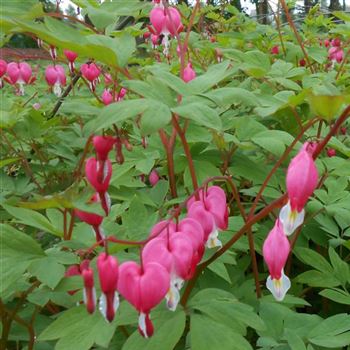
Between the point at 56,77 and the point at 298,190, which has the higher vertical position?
the point at 298,190

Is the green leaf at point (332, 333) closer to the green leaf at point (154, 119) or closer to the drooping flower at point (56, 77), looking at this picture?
the green leaf at point (154, 119)

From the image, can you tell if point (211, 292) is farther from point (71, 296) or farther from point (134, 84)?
point (134, 84)

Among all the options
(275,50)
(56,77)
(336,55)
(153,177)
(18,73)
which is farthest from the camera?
(275,50)

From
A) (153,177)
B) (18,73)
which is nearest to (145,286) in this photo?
(153,177)

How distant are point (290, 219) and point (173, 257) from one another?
22 cm

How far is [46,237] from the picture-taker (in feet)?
5.20

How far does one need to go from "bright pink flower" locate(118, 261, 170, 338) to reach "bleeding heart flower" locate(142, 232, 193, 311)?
0.02 m

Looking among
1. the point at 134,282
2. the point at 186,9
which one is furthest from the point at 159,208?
the point at 186,9

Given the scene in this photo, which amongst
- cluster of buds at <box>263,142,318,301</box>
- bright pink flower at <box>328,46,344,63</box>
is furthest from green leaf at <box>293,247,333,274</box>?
bright pink flower at <box>328,46,344,63</box>

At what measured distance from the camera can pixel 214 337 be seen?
3.29 feet

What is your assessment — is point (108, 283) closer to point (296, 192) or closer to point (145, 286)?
point (145, 286)

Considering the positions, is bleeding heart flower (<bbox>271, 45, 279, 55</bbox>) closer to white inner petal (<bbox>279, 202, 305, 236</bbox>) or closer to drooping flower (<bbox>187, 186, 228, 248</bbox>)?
drooping flower (<bbox>187, 186, 228, 248</bbox>)

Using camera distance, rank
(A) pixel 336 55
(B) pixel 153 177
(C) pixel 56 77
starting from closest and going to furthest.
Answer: (B) pixel 153 177 < (C) pixel 56 77 < (A) pixel 336 55

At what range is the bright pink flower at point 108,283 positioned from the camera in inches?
32.3
